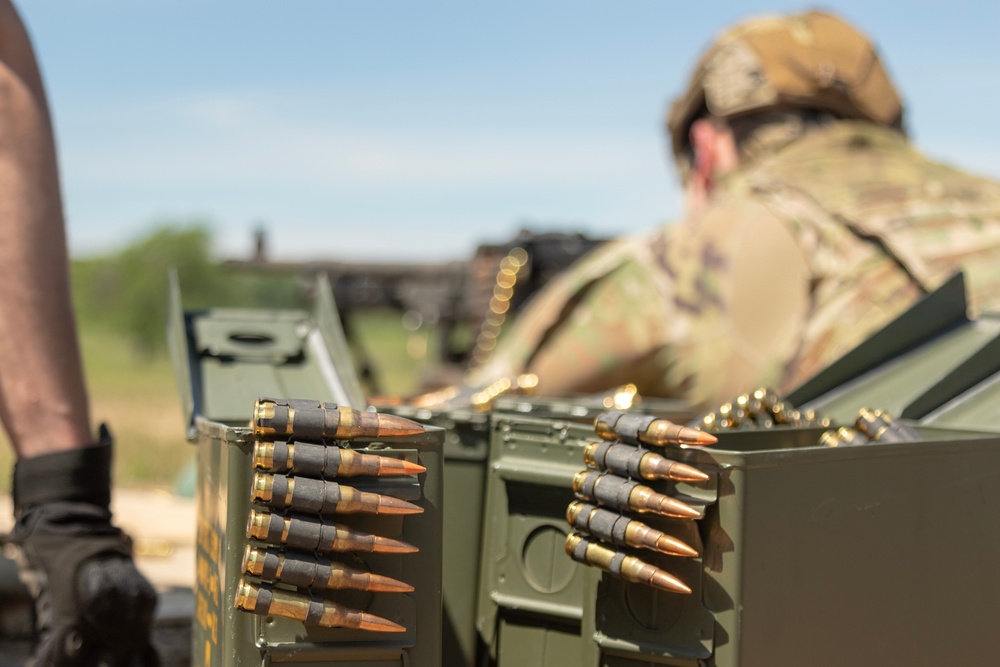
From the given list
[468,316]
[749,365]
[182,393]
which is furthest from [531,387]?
[468,316]

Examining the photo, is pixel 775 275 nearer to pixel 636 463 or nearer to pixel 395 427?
pixel 636 463

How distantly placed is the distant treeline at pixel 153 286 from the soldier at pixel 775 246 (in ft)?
132

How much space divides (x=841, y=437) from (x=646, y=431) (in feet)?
2.45

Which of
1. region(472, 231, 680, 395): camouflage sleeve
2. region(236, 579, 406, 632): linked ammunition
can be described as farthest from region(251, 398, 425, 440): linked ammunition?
region(472, 231, 680, 395): camouflage sleeve

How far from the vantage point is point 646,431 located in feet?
9.20

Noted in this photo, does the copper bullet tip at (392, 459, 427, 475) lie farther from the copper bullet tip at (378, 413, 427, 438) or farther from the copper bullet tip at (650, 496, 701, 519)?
the copper bullet tip at (650, 496, 701, 519)

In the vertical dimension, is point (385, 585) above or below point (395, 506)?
below

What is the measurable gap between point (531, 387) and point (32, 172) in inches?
101

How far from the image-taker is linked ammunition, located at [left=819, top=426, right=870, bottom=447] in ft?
10.7

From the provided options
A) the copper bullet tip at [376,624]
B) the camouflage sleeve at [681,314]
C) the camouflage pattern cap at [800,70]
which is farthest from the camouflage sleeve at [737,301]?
the copper bullet tip at [376,624]

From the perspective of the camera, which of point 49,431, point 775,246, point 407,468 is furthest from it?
point 775,246

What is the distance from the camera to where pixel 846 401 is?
3.96 metres

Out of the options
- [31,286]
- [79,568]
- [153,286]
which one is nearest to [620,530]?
[79,568]

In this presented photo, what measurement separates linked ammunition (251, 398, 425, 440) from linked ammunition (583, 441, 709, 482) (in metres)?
0.46
